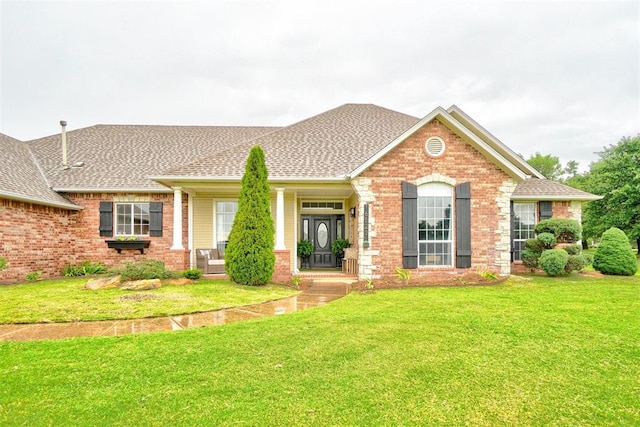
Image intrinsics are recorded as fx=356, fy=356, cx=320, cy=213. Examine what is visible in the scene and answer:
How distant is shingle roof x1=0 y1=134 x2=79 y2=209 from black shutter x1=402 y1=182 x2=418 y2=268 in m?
10.8

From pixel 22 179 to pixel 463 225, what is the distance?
13.7 meters

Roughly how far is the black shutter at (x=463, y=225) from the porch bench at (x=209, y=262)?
24.3 ft

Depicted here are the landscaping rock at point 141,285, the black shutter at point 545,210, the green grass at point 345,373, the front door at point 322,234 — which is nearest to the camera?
the green grass at point 345,373

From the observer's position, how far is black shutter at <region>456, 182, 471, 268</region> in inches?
399

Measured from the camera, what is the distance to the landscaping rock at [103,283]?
880cm

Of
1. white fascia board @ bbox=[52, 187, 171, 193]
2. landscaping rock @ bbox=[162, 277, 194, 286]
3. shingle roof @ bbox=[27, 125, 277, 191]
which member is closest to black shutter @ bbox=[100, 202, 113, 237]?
white fascia board @ bbox=[52, 187, 171, 193]

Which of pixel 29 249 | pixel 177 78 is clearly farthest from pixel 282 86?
pixel 29 249

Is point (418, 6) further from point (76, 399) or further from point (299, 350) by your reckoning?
point (76, 399)

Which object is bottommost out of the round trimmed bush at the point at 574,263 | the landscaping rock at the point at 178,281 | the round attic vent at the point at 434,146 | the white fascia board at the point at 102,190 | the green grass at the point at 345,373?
the landscaping rock at the point at 178,281

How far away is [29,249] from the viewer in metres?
10.9

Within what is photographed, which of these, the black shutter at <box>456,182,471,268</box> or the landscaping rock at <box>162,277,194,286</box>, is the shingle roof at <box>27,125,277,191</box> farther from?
the black shutter at <box>456,182,471,268</box>

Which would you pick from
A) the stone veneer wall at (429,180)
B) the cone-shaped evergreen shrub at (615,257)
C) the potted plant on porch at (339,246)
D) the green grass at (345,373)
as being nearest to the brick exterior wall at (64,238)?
the potted plant on porch at (339,246)

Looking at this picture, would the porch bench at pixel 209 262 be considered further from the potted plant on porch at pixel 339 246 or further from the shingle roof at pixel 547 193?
the shingle roof at pixel 547 193

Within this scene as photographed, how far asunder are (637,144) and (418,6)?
2134cm
